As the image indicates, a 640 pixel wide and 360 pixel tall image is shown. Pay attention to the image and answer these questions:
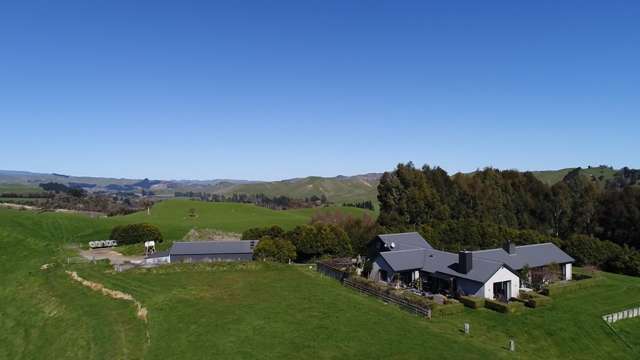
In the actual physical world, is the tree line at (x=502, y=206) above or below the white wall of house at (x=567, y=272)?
above

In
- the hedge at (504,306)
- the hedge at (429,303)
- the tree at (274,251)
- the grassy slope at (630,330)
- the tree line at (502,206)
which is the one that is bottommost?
the grassy slope at (630,330)

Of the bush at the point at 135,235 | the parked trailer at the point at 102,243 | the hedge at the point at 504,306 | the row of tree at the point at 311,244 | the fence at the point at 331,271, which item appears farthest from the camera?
the bush at the point at 135,235

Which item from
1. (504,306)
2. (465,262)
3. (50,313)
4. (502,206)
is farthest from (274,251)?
(502,206)

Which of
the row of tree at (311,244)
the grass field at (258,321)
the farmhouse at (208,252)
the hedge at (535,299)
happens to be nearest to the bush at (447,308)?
the grass field at (258,321)

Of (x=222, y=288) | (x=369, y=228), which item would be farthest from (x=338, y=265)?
(x=222, y=288)

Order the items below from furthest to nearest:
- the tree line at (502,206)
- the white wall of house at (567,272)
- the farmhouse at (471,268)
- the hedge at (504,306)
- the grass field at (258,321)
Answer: the tree line at (502,206) → the white wall of house at (567,272) → the farmhouse at (471,268) → the hedge at (504,306) → the grass field at (258,321)

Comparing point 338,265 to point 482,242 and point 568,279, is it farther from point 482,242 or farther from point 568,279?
point 568,279

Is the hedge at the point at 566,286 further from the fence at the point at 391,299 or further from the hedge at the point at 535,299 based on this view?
the fence at the point at 391,299

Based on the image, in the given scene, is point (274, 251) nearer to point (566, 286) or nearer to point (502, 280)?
point (502, 280)

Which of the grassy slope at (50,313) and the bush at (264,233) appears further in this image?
the bush at (264,233)
